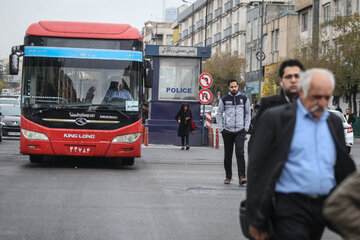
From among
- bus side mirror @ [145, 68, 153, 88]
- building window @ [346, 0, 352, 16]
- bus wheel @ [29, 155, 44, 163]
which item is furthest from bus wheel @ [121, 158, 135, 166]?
building window @ [346, 0, 352, 16]

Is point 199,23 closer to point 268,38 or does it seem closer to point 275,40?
point 268,38

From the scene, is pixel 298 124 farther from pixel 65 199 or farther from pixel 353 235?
pixel 65 199

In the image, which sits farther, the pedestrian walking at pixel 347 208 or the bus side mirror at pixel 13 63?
the bus side mirror at pixel 13 63

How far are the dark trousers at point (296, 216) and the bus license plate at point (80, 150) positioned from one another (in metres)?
11.3

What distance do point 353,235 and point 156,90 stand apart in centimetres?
2547

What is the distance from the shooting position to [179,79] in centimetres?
2902

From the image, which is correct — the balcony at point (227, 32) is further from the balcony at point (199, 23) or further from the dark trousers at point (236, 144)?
the dark trousers at point (236, 144)

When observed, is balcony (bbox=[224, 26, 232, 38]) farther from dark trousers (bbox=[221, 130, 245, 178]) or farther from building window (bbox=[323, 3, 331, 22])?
dark trousers (bbox=[221, 130, 245, 178])

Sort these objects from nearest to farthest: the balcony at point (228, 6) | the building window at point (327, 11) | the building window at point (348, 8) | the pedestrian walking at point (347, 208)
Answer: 1. the pedestrian walking at point (347, 208)
2. the building window at point (348, 8)
3. the building window at point (327, 11)
4. the balcony at point (228, 6)

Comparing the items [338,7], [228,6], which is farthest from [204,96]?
[228,6]

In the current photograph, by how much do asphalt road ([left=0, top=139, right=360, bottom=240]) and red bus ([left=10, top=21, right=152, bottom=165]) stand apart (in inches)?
23.9

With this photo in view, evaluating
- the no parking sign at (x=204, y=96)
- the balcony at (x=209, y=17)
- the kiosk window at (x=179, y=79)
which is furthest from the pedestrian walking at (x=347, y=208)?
the balcony at (x=209, y=17)

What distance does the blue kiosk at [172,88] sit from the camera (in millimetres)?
28531

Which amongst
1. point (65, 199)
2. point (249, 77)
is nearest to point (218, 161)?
point (65, 199)
